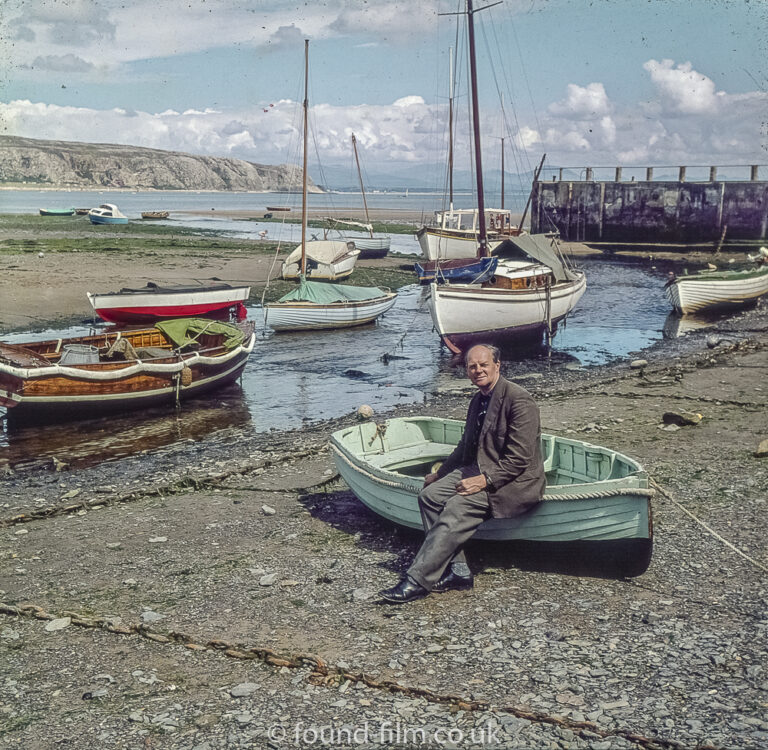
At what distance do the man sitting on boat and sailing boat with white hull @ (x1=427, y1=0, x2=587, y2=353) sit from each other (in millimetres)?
17072

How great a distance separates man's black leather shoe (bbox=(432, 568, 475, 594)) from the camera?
24.8 feet

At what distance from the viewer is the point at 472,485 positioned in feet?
23.9

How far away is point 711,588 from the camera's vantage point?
7.57 meters

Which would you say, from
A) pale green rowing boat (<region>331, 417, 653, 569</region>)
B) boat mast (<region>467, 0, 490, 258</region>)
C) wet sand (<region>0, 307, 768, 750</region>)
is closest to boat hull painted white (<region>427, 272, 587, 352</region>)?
boat mast (<region>467, 0, 490, 258</region>)

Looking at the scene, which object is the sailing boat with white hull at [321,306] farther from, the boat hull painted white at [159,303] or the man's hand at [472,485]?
the man's hand at [472,485]

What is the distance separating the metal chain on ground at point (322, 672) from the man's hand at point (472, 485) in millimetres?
1859

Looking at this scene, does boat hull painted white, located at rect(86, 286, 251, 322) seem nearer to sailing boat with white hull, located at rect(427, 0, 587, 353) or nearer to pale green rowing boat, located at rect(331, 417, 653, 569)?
sailing boat with white hull, located at rect(427, 0, 587, 353)

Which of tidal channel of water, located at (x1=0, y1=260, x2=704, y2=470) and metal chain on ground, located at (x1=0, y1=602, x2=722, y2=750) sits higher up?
metal chain on ground, located at (x1=0, y1=602, x2=722, y2=750)

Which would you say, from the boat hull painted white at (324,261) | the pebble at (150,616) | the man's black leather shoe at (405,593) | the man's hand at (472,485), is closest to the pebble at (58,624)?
the pebble at (150,616)

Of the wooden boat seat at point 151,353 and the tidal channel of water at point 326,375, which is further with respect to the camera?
the wooden boat seat at point 151,353

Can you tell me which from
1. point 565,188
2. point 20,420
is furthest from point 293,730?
point 565,188

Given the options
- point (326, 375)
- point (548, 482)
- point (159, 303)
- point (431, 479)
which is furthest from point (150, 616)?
point (159, 303)

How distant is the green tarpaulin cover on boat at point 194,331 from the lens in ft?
65.7

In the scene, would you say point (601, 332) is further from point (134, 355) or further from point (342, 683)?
point (342, 683)
